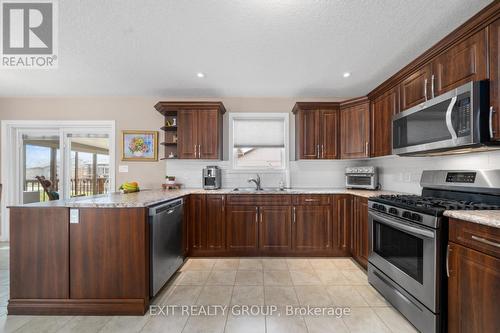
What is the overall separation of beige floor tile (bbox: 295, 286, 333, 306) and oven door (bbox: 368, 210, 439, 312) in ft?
2.01

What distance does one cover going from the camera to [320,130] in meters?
3.38

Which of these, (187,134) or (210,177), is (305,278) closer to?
(210,177)

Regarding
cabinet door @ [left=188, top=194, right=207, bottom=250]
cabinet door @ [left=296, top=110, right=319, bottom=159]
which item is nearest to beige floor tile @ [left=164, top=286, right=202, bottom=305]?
cabinet door @ [left=188, top=194, right=207, bottom=250]

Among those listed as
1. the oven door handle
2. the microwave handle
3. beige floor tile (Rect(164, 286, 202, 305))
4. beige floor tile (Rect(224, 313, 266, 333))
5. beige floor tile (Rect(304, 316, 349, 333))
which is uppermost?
the microwave handle

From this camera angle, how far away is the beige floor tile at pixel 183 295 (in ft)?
6.64

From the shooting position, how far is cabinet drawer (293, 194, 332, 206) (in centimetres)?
303

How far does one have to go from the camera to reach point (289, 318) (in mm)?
1800

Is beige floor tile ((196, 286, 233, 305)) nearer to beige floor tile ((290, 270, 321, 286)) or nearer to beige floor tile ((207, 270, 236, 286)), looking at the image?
beige floor tile ((207, 270, 236, 286))

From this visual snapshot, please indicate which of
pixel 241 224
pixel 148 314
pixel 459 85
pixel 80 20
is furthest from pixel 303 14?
pixel 148 314

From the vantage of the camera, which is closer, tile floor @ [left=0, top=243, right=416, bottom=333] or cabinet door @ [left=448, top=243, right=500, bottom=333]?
cabinet door @ [left=448, top=243, right=500, bottom=333]

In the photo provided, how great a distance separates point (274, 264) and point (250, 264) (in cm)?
32

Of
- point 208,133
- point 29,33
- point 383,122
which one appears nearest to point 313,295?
point 383,122

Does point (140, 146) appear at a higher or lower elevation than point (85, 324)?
higher

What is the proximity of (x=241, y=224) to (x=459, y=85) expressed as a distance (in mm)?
2703
